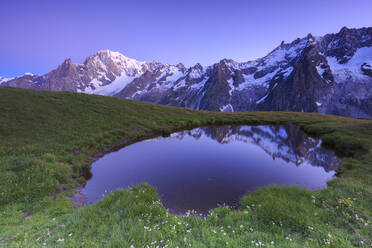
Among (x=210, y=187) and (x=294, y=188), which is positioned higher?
(x=294, y=188)

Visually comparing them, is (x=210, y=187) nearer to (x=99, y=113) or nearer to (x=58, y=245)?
(x=58, y=245)

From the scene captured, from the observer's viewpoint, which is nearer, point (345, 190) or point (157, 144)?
point (345, 190)

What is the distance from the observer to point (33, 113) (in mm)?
30078

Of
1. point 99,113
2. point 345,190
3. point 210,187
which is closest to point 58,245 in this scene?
point 210,187

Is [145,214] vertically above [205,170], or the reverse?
[145,214]

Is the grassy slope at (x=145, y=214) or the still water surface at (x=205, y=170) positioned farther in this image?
the still water surface at (x=205, y=170)

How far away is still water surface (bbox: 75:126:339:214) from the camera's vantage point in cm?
1318

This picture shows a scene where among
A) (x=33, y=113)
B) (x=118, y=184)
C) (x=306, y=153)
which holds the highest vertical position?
(x=33, y=113)

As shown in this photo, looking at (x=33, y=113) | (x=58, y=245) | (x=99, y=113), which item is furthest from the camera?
(x=99, y=113)

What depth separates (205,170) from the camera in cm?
1789

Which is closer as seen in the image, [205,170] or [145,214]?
[145,214]

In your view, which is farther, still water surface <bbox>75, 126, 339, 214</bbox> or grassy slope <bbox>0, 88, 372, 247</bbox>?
still water surface <bbox>75, 126, 339, 214</bbox>

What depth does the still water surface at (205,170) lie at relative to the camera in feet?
43.2

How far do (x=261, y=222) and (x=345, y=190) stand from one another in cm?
754
